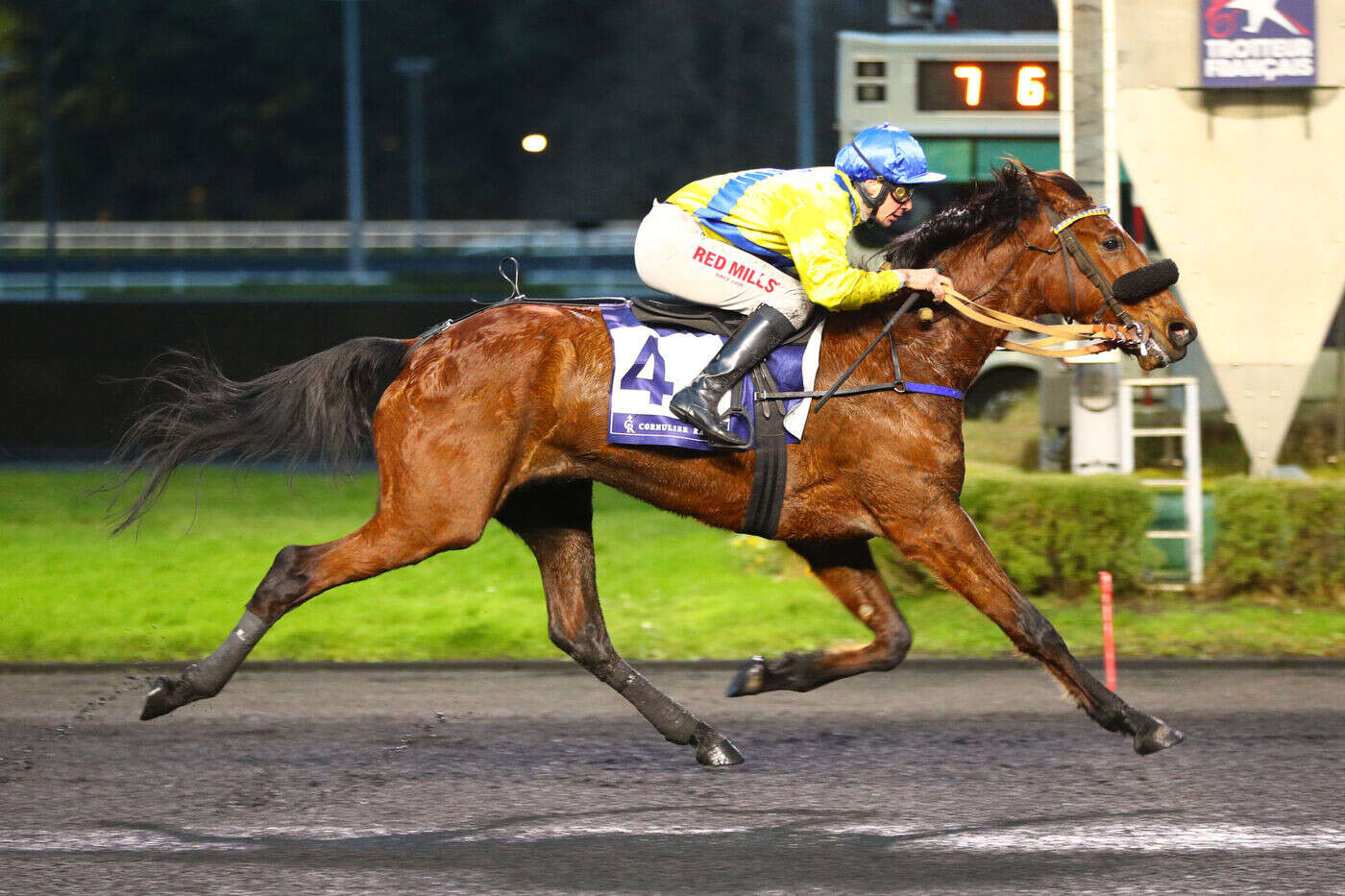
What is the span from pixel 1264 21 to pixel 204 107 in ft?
123

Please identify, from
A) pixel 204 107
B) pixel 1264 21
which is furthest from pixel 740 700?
pixel 204 107

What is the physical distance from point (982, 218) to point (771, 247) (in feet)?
2.30

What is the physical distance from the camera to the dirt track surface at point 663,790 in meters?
4.61

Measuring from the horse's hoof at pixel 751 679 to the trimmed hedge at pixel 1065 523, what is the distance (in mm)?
3025

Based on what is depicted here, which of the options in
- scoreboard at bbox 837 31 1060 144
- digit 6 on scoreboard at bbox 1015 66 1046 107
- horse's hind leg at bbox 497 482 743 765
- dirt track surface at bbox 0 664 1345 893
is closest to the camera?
dirt track surface at bbox 0 664 1345 893

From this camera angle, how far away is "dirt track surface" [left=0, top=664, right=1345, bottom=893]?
4605 millimetres

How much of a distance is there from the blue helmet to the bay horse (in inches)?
12.8

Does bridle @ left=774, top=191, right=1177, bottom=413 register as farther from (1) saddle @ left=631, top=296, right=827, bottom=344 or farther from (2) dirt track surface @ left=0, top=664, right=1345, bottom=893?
(2) dirt track surface @ left=0, top=664, right=1345, bottom=893

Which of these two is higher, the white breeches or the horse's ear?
the horse's ear

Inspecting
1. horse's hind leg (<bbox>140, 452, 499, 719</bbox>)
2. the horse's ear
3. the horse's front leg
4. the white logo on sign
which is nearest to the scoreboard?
the white logo on sign

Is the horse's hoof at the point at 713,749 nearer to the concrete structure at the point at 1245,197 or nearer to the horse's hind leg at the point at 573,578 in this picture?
the horse's hind leg at the point at 573,578

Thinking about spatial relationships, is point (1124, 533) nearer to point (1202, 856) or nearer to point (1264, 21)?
point (1264, 21)

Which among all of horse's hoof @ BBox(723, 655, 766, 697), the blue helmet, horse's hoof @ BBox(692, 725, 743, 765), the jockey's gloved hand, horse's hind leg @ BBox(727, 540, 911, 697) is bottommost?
horse's hoof @ BBox(692, 725, 743, 765)

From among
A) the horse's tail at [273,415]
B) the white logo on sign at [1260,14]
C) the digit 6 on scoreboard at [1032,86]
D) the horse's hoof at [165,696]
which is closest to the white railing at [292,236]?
the digit 6 on scoreboard at [1032,86]
